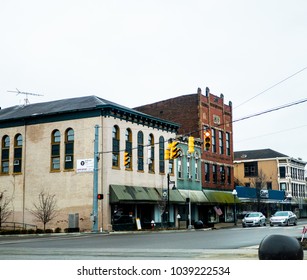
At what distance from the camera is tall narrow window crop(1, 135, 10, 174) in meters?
47.2

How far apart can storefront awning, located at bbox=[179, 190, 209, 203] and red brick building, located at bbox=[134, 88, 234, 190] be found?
265 cm

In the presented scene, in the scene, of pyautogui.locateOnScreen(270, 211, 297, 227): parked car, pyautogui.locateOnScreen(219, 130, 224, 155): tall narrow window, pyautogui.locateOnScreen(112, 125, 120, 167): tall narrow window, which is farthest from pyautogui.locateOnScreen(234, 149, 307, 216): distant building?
pyautogui.locateOnScreen(112, 125, 120, 167): tall narrow window

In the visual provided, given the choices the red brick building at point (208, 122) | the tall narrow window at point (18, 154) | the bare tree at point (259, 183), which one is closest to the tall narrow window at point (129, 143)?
the tall narrow window at point (18, 154)

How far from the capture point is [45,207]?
42688 mm

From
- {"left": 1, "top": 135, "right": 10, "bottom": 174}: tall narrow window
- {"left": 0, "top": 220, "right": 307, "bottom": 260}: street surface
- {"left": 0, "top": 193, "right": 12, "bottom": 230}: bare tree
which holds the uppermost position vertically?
{"left": 1, "top": 135, "right": 10, "bottom": 174}: tall narrow window

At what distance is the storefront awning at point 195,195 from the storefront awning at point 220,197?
1.28 meters

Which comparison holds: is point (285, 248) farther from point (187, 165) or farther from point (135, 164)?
point (187, 165)

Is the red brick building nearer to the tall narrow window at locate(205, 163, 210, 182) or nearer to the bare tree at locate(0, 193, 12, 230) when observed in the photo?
the tall narrow window at locate(205, 163, 210, 182)

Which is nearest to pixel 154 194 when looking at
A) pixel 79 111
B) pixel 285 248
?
pixel 79 111

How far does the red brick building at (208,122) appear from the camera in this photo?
2311 inches

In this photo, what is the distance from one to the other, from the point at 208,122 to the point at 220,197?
29.0 feet

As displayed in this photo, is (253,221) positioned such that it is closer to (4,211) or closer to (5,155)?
(4,211)

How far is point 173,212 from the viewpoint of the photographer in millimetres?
50594

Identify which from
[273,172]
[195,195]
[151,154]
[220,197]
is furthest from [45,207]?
[273,172]
